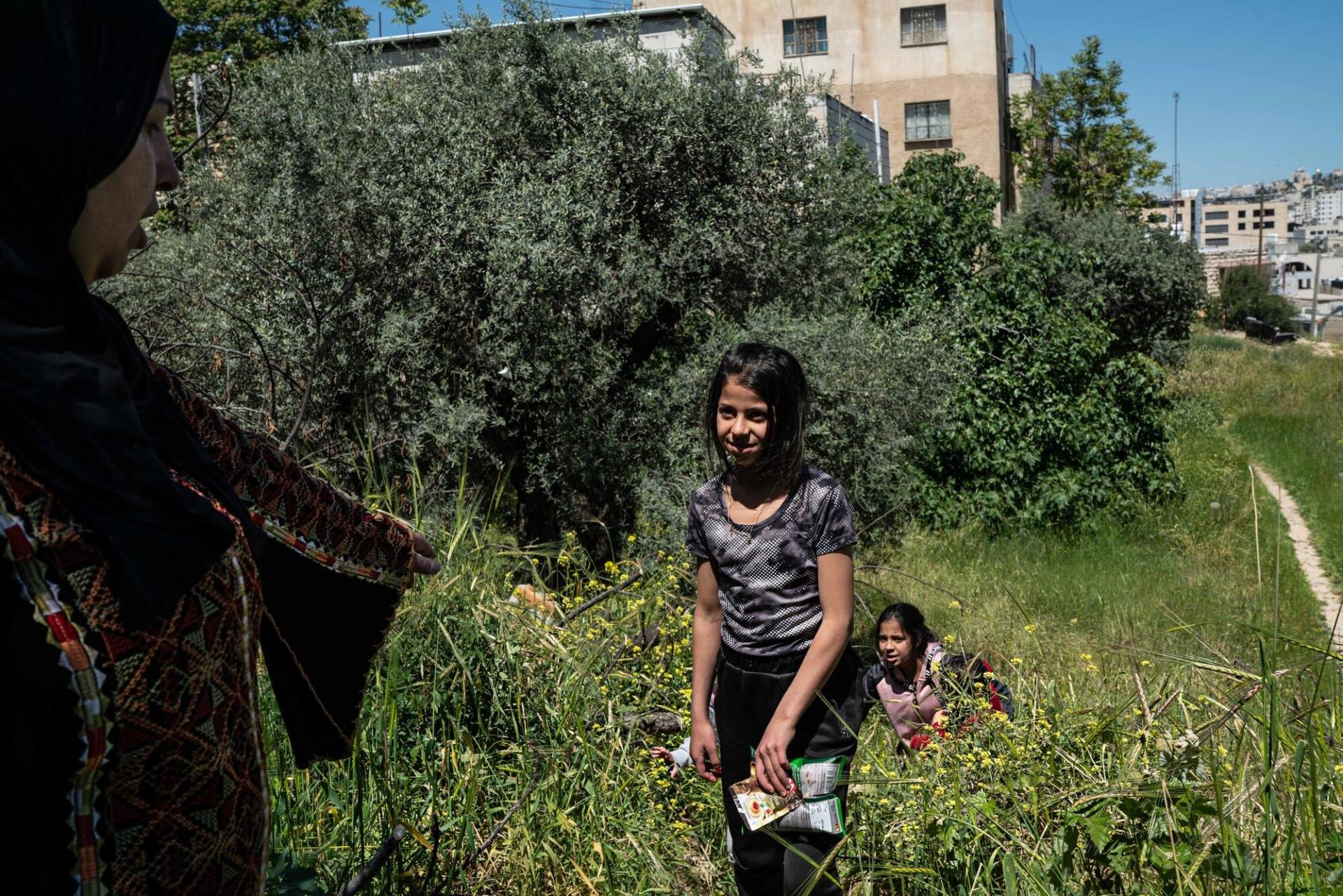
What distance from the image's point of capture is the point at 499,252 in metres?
6.93

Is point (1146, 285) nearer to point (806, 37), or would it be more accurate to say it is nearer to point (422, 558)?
point (806, 37)

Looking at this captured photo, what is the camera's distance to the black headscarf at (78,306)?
1203 mm

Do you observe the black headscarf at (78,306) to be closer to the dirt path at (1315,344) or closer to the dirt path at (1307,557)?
the dirt path at (1307,557)

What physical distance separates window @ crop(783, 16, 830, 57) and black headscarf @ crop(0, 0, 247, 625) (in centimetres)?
3410

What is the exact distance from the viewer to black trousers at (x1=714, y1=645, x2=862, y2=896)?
3.08 m

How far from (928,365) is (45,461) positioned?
7.54 m

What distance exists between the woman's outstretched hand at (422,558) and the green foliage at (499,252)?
160 inches

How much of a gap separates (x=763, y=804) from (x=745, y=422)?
38.3 inches

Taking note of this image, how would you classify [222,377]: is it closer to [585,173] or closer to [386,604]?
[585,173]

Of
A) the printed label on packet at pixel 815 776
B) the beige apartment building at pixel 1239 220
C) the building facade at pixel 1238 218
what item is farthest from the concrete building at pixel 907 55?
the beige apartment building at pixel 1239 220

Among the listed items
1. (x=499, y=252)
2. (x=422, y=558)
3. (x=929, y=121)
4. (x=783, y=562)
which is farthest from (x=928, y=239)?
(x=929, y=121)

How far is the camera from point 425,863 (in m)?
3.19

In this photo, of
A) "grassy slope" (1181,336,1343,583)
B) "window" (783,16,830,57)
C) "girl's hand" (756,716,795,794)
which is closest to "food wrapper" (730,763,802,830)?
"girl's hand" (756,716,795,794)

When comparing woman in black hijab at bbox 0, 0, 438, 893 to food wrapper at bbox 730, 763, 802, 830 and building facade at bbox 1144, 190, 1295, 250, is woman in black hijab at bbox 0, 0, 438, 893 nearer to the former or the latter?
food wrapper at bbox 730, 763, 802, 830
